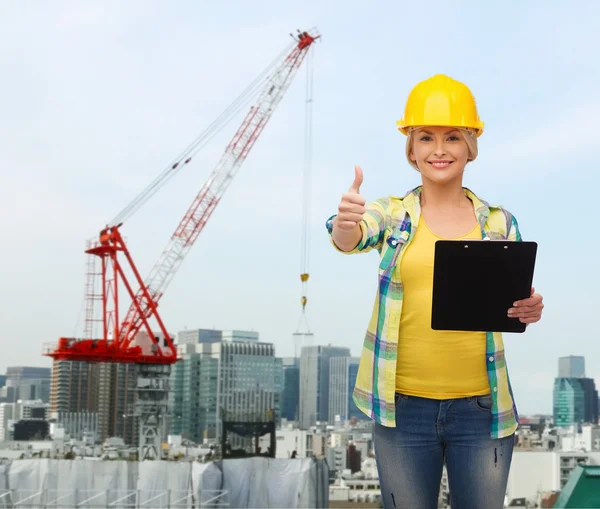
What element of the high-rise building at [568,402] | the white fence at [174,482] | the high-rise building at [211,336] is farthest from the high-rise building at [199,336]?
the white fence at [174,482]

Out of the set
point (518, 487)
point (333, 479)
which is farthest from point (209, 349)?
point (518, 487)

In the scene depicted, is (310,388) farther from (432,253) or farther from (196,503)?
(432,253)

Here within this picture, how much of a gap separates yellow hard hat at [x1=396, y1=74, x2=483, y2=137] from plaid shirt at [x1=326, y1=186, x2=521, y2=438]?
219 mm

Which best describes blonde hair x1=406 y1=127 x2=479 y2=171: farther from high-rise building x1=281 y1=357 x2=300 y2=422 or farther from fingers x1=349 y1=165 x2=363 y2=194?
high-rise building x1=281 y1=357 x2=300 y2=422

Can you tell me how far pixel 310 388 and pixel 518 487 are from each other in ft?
190

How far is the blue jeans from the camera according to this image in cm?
206

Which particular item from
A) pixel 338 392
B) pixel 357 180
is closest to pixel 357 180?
pixel 357 180

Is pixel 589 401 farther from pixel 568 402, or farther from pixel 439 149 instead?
pixel 439 149

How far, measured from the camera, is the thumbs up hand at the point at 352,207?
1.98 meters

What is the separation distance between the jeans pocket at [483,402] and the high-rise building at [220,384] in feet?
237

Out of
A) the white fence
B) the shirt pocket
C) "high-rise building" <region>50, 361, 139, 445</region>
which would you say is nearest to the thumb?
the shirt pocket

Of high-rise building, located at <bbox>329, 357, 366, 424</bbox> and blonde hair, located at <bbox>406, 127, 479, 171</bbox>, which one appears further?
high-rise building, located at <bbox>329, 357, 366, 424</bbox>

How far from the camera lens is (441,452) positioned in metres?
2.11

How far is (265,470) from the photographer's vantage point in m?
20.6
